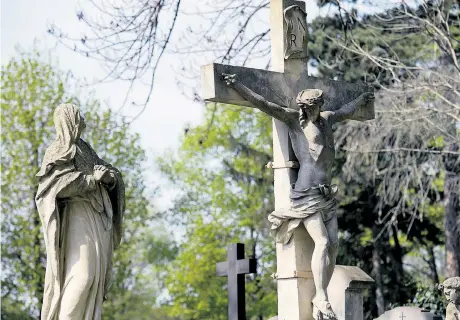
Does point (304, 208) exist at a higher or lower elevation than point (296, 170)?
lower

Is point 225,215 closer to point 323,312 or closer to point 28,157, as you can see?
point 28,157

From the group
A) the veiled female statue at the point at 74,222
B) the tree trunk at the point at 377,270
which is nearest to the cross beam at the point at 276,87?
the veiled female statue at the point at 74,222

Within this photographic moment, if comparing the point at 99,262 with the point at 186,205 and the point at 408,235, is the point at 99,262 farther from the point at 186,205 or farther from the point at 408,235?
the point at 186,205

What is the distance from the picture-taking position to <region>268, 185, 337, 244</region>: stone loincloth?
10000 millimetres

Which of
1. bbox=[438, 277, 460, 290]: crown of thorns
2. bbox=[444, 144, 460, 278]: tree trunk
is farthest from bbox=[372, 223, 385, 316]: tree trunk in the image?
Answer: bbox=[438, 277, 460, 290]: crown of thorns

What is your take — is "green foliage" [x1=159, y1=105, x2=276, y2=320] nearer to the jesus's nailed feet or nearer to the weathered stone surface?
the weathered stone surface

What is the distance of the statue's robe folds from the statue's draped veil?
0.04m

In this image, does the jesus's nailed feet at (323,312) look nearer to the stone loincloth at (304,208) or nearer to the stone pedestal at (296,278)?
the stone pedestal at (296,278)

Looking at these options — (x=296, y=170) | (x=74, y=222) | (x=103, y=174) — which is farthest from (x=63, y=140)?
(x=296, y=170)

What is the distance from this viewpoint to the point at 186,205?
34.4 m

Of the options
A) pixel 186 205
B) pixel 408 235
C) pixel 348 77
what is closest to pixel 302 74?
pixel 348 77

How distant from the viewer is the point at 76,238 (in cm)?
854

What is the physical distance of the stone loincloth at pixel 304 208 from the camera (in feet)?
32.8

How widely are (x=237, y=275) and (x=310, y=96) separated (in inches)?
171
